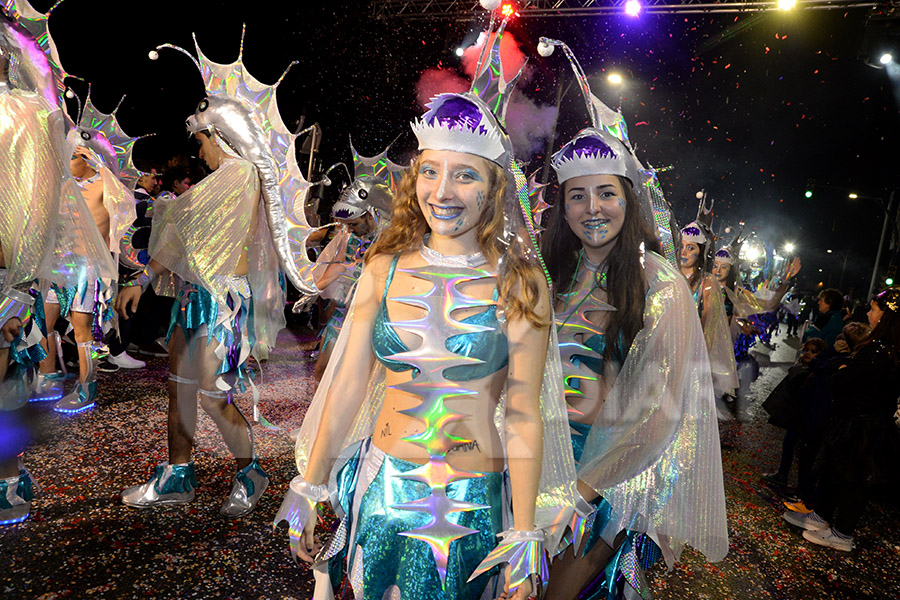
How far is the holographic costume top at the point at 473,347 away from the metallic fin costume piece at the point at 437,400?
0.01 metres

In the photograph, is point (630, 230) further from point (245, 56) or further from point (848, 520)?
point (245, 56)

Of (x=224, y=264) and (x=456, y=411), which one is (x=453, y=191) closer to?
(x=456, y=411)

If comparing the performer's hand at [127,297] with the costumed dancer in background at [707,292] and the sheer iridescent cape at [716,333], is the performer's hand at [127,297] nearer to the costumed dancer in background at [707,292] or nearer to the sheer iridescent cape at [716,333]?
the costumed dancer in background at [707,292]

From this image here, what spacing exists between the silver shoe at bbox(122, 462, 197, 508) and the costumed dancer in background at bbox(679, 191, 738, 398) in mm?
3970

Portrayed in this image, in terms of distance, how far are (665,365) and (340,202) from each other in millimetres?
4251

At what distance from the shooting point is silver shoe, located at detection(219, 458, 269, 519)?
3.36 meters

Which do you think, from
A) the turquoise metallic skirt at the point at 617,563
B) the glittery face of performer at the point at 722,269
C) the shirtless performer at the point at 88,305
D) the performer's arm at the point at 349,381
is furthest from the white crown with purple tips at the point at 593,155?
the glittery face of performer at the point at 722,269

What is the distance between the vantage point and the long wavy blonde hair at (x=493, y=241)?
1.60 m

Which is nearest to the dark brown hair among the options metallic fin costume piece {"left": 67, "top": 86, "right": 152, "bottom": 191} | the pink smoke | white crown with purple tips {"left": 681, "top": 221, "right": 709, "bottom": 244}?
the pink smoke

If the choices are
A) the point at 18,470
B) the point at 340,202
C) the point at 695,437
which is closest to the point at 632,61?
the point at 340,202

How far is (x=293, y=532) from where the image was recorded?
5.27 feet

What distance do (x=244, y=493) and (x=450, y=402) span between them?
91.8 inches

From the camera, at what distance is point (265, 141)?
336 centimetres

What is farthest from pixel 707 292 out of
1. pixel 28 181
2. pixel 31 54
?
pixel 31 54
